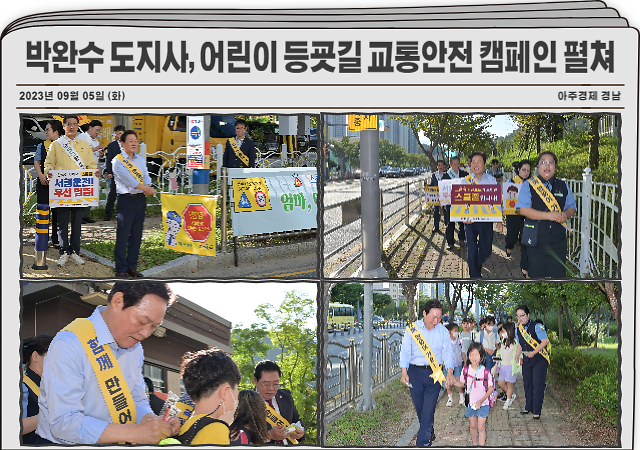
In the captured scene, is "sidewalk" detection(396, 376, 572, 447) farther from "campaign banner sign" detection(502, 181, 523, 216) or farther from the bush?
"campaign banner sign" detection(502, 181, 523, 216)

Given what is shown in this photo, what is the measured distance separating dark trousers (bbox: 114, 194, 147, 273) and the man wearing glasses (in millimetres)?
2052

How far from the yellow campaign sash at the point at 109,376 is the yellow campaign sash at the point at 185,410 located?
328mm

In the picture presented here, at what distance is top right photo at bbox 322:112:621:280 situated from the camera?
5.04 meters

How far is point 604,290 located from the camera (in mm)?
4852

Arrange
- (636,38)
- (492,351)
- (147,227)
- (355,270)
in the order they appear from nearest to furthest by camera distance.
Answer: (636,38) → (492,351) → (355,270) → (147,227)

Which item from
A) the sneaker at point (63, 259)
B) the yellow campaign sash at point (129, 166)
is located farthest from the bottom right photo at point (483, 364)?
the sneaker at point (63, 259)

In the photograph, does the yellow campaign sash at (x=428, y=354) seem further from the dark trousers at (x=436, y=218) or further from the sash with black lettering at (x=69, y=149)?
the sash with black lettering at (x=69, y=149)

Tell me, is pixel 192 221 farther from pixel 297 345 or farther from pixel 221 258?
pixel 297 345

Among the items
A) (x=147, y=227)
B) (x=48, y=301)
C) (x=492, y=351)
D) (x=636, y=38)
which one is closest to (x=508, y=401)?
(x=492, y=351)

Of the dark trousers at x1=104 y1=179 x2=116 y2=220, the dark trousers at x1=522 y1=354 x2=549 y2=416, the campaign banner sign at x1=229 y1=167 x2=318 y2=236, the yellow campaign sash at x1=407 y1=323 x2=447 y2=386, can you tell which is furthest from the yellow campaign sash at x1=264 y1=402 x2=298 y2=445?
the dark trousers at x1=104 y1=179 x2=116 y2=220

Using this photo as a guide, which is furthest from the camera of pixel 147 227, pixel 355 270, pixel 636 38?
pixel 147 227

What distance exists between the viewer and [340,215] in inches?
316

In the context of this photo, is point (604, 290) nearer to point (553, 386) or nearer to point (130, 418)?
point (553, 386)

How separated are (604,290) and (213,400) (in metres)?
3.13
